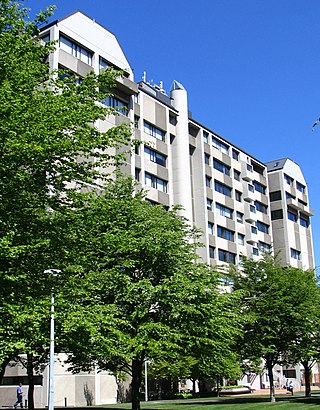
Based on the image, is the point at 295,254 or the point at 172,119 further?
the point at 295,254

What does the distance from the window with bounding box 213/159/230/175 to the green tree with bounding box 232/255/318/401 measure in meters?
32.7

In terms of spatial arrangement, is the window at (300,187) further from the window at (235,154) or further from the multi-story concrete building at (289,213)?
the window at (235,154)

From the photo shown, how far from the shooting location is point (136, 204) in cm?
2906

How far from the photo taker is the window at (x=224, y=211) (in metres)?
69.9

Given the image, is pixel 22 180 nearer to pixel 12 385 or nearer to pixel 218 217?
pixel 12 385

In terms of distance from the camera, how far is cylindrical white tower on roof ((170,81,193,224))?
202 feet

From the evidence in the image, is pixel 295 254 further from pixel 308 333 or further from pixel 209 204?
pixel 308 333

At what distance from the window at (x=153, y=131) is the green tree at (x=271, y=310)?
2301cm

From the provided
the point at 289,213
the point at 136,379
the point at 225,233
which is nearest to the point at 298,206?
the point at 289,213

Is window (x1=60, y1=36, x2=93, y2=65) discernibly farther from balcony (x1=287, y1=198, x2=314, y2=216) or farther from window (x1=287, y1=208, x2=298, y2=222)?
window (x1=287, y1=208, x2=298, y2=222)

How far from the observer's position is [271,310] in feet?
122

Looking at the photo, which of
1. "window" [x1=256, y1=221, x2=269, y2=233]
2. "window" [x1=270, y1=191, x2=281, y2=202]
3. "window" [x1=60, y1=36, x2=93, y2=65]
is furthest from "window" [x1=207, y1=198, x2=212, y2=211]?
"window" [x1=60, y1=36, x2=93, y2=65]

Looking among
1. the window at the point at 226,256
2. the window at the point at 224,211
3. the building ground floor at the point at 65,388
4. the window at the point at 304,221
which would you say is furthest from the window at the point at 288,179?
the building ground floor at the point at 65,388

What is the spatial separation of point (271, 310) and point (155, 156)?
84.9 feet
